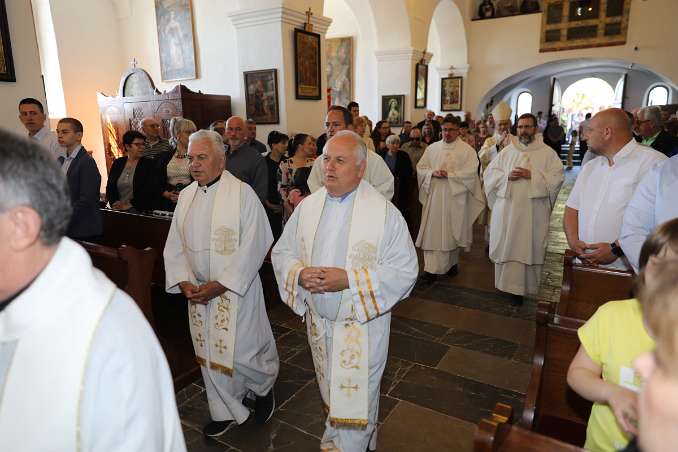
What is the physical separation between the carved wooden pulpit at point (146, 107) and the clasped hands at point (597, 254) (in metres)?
6.88

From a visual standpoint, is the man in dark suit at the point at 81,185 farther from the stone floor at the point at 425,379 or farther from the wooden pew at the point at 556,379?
the wooden pew at the point at 556,379

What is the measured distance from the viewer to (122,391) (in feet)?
3.17

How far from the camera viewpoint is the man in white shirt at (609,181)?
3158mm

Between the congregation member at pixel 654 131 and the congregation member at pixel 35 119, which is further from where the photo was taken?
the congregation member at pixel 654 131

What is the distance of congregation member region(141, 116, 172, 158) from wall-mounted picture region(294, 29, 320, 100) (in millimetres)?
2698

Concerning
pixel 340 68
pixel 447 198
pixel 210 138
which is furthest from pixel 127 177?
pixel 340 68

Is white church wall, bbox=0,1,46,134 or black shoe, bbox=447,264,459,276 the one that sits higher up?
white church wall, bbox=0,1,46,134

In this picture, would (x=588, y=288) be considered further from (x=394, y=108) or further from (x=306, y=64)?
(x=394, y=108)

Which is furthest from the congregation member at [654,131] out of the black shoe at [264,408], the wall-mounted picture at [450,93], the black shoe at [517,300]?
the wall-mounted picture at [450,93]

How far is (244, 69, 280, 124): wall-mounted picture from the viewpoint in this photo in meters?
7.18

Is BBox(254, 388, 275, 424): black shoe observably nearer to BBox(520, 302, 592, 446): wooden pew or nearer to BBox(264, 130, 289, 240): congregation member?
BBox(520, 302, 592, 446): wooden pew

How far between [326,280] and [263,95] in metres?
5.76

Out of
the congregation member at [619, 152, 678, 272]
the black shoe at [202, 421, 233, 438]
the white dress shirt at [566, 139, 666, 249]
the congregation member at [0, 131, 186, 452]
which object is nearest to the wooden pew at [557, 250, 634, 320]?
the congregation member at [619, 152, 678, 272]

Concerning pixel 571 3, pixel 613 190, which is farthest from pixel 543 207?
pixel 571 3
